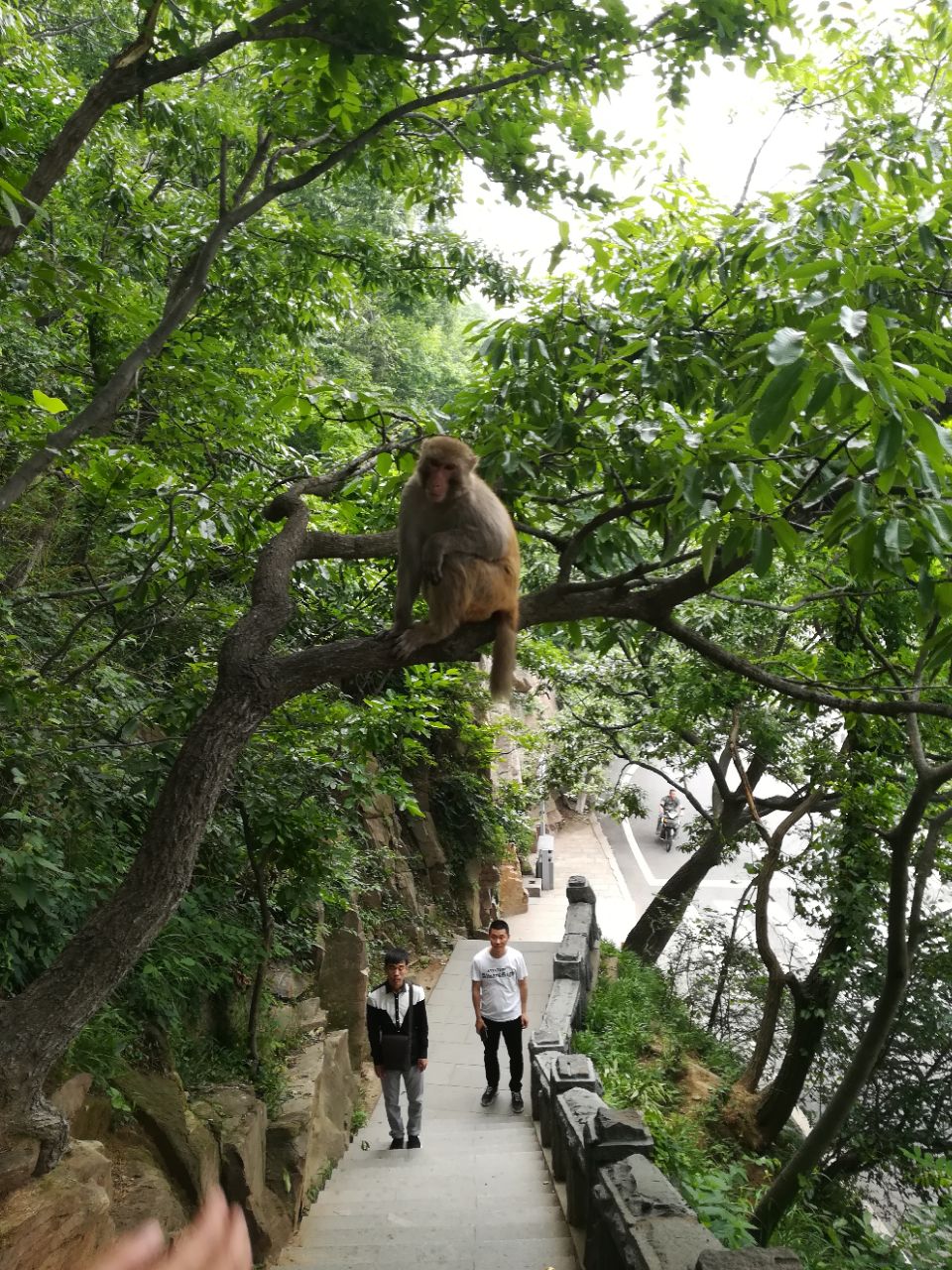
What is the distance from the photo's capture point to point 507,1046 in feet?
26.1

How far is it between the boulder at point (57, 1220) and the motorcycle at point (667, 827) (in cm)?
2168

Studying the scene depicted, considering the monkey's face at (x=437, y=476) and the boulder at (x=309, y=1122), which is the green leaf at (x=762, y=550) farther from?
the boulder at (x=309, y=1122)

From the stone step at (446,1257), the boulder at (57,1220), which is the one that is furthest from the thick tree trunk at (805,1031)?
the boulder at (57,1220)

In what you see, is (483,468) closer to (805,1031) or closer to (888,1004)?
(888,1004)

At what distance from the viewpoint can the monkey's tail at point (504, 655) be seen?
4.69 metres

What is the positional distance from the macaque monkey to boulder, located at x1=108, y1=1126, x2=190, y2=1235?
2.75 meters

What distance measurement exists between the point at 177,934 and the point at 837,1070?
773 centimetres

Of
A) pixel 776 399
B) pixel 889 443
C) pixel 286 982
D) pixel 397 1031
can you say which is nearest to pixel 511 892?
pixel 286 982

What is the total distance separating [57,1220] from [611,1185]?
2595 mm

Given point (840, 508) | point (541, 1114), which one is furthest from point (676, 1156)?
point (840, 508)

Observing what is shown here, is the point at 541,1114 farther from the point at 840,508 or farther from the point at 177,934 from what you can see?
the point at 840,508

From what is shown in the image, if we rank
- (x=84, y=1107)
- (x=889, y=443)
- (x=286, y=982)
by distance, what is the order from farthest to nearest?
(x=286, y=982), (x=84, y=1107), (x=889, y=443)

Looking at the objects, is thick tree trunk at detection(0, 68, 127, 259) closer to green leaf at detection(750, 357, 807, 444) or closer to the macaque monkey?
the macaque monkey

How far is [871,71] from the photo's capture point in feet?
16.7
